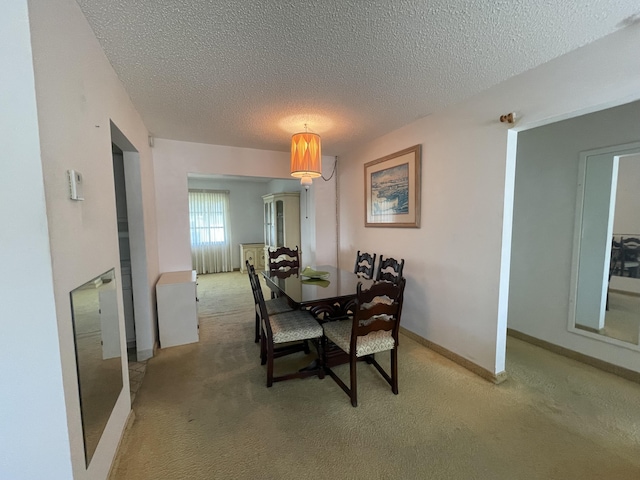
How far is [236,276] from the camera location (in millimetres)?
6168

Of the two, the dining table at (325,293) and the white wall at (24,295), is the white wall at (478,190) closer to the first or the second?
the dining table at (325,293)

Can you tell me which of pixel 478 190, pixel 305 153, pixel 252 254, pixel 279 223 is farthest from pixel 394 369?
pixel 252 254

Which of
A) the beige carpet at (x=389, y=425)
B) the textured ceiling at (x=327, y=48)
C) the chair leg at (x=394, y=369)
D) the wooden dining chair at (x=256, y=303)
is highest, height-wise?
the textured ceiling at (x=327, y=48)

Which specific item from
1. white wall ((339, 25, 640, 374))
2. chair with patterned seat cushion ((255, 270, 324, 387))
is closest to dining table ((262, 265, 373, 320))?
chair with patterned seat cushion ((255, 270, 324, 387))

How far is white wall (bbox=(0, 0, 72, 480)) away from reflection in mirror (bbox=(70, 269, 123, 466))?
150 mm

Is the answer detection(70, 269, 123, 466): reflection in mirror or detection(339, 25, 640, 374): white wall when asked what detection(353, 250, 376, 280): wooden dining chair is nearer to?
detection(339, 25, 640, 374): white wall

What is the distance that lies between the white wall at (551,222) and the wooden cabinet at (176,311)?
3577mm

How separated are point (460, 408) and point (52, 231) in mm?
2476

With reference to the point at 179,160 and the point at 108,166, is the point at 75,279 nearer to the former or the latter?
the point at 108,166

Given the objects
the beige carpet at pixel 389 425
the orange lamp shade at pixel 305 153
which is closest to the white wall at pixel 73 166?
the beige carpet at pixel 389 425

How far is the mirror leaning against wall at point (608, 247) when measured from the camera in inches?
85.0

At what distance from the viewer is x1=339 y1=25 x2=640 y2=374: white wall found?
1.58 meters

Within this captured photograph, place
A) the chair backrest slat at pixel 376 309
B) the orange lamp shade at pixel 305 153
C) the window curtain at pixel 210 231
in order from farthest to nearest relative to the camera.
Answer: the window curtain at pixel 210 231, the orange lamp shade at pixel 305 153, the chair backrest slat at pixel 376 309

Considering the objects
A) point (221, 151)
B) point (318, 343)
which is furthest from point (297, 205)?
point (318, 343)
